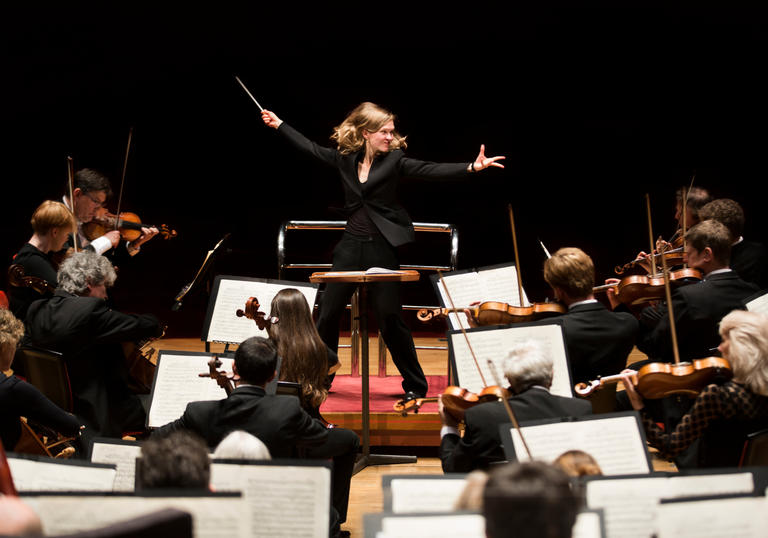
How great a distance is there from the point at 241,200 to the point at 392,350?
3.75 m

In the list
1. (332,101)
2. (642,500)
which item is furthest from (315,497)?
(332,101)

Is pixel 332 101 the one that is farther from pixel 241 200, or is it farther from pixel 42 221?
pixel 42 221

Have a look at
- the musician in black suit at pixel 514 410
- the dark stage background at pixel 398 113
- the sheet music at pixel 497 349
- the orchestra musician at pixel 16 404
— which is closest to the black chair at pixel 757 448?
the musician in black suit at pixel 514 410

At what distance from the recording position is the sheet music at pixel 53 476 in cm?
209

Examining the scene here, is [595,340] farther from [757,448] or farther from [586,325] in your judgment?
[757,448]

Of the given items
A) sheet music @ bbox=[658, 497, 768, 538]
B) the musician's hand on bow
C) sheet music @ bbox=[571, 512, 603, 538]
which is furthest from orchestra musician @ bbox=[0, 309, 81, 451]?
sheet music @ bbox=[658, 497, 768, 538]

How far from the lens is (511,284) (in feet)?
12.3

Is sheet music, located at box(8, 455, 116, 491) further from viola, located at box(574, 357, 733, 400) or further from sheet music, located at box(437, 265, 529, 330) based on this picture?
sheet music, located at box(437, 265, 529, 330)

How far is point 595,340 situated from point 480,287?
2.43ft

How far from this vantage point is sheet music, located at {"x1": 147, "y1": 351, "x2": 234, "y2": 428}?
3.21 meters

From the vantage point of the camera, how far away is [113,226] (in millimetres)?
4926

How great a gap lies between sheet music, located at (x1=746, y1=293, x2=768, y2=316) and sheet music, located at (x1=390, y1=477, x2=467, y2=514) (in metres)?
1.77

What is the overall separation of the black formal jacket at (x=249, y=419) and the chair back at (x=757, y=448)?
1.38 metres

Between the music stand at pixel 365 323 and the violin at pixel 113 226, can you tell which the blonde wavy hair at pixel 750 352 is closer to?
the music stand at pixel 365 323
